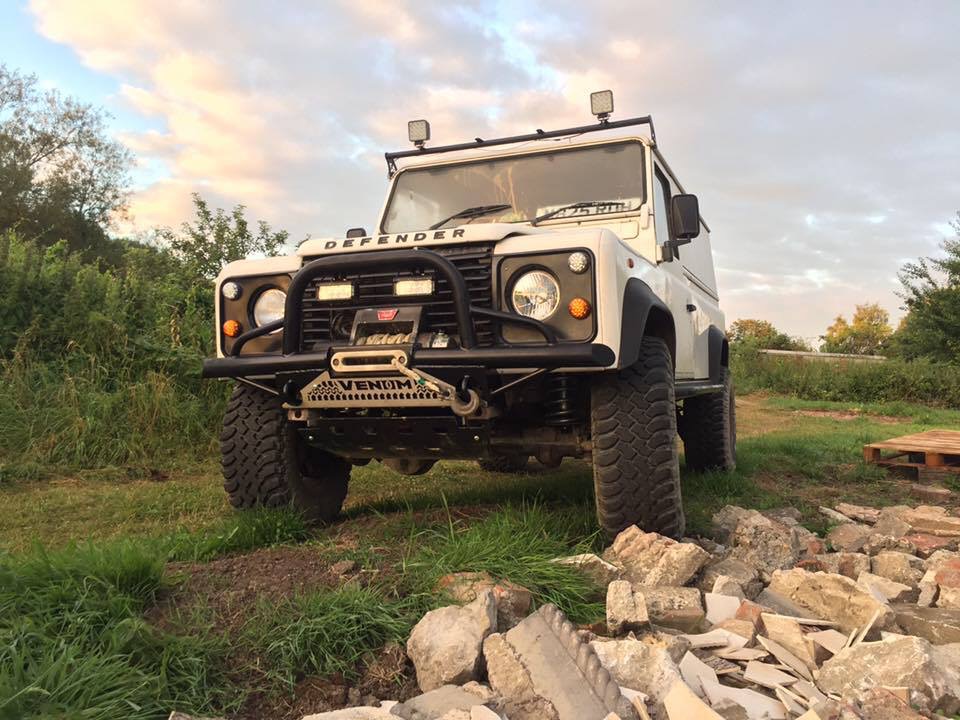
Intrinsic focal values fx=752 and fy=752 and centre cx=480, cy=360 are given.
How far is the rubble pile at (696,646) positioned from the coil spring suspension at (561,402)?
1.84ft

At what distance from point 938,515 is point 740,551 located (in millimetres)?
1743

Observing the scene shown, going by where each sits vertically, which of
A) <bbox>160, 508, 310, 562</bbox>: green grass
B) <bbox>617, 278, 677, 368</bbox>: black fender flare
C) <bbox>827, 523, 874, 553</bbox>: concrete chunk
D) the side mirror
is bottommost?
<bbox>827, 523, 874, 553</bbox>: concrete chunk

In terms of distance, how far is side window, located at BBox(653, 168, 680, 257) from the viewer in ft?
14.0

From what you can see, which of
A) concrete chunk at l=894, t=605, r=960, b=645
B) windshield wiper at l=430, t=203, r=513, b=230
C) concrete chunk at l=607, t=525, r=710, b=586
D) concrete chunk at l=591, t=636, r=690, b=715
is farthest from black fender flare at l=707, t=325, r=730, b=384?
concrete chunk at l=591, t=636, r=690, b=715

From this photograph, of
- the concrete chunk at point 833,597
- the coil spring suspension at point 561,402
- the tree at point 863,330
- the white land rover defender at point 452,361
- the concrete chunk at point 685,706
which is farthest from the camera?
the tree at point 863,330

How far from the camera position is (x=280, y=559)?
9.67ft

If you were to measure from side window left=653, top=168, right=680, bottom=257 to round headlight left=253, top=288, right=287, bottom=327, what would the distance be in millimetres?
2110

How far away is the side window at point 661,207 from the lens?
14.0 ft

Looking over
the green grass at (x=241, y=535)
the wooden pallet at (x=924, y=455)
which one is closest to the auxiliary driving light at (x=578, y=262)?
the green grass at (x=241, y=535)

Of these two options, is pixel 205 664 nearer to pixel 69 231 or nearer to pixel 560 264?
pixel 560 264

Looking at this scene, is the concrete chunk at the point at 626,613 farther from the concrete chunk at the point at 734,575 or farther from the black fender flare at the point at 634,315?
the black fender flare at the point at 634,315

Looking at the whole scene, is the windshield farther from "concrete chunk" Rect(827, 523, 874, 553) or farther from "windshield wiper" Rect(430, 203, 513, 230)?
"concrete chunk" Rect(827, 523, 874, 553)

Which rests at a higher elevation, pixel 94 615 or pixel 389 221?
pixel 389 221

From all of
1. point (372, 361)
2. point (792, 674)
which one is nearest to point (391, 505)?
point (372, 361)
